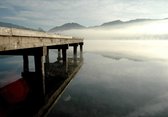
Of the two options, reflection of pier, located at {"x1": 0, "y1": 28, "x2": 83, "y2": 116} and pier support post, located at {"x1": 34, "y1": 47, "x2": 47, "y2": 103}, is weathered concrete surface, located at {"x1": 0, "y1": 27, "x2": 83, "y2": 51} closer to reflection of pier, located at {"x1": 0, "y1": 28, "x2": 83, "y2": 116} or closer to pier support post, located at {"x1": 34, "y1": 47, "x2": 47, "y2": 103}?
reflection of pier, located at {"x1": 0, "y1": 28, "x2": 83, "y2": 116}

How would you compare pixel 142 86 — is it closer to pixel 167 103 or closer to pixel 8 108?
pixel 167 103

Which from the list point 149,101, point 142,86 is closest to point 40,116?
point 149,101

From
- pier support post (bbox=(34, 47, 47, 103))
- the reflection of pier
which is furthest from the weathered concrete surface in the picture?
pier support post (bbox=(34, 47, 47, 103))

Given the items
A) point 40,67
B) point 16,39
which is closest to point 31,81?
point 40,67

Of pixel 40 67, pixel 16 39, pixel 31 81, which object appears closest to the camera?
pixel 16 39

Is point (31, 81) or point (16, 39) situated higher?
point (16, 39)

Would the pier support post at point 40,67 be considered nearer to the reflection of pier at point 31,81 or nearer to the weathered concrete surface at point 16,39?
the reflection of pier at point 31,81

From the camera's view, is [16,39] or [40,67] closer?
[16,39]

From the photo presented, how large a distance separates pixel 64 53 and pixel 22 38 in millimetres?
14791

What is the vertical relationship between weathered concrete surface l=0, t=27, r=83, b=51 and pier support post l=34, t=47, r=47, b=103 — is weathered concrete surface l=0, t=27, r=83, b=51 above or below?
above

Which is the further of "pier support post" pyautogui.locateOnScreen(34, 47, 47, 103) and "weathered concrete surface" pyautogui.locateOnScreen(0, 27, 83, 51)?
"pier support post" pyautogui.locateOnScreen(34, 47, 47, 103)

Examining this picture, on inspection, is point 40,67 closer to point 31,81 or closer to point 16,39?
point 16,39

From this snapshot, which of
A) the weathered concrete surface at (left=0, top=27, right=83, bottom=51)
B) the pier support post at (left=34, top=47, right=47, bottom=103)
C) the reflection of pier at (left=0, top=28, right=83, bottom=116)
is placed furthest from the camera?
the pier support post at (left=34, top=47, right=47, bottom=103)

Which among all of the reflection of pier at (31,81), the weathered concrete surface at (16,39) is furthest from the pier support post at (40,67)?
the weathered concrete surface at (16,39)
